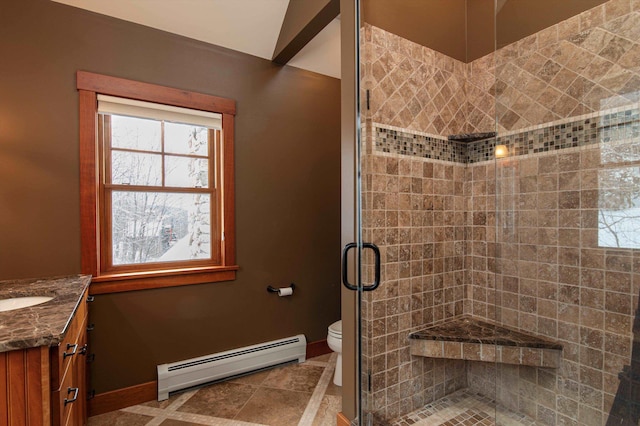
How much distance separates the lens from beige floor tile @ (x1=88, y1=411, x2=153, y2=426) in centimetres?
185

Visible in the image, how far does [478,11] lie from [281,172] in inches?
71.0

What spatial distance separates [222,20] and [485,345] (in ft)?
8.69

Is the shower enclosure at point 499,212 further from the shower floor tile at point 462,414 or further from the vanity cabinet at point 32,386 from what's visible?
the vanity cabinet at point 32,386

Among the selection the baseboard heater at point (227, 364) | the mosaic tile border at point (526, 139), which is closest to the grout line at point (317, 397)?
the baseboard heater at point (227, 364)

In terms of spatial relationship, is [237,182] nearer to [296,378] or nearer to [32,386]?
[296,378]

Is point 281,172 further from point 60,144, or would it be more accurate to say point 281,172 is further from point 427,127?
point 60,144

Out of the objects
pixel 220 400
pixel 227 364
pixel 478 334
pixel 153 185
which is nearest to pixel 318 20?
pixel 153 185

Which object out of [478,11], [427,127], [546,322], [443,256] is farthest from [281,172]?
[546,322]

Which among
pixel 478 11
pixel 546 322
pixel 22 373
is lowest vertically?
pixel 546 322

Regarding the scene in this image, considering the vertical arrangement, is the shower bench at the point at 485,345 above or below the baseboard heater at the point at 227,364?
above

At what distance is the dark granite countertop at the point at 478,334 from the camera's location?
1585 mm

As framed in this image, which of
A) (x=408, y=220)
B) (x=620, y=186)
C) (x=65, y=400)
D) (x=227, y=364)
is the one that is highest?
(x=620, y=186)

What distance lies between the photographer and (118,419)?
6.22 ft

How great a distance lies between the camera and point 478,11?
6.95ft
